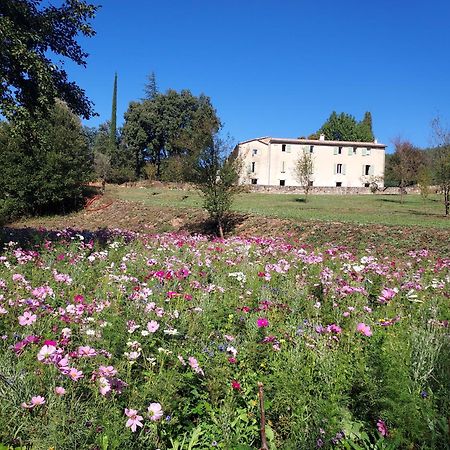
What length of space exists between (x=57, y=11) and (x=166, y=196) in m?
22.1

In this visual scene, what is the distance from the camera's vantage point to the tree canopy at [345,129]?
222 feet

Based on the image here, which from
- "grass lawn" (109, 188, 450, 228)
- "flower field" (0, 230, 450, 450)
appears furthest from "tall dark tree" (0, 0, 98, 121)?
"grass lawn" (109, 188, 450, 228)

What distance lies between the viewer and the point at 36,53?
22.4ft

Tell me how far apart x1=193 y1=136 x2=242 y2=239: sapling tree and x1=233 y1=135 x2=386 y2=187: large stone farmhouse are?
32573 mm

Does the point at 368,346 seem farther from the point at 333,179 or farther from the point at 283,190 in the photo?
the point at 333,179

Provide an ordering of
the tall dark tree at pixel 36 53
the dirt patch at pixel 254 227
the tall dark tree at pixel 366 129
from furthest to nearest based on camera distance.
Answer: the tall dark tree at pixel 366 129, the dirt patch at pixel 254 227, the tall dark tree at pixel 36 53

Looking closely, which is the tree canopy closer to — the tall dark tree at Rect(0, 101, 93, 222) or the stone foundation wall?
the stone foundation wall

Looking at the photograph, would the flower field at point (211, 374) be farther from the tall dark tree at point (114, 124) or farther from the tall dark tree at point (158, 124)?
the tall dark tree at point (114, 124)

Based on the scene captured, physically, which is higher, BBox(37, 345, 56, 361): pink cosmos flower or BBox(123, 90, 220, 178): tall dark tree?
BBox(123, 90, 220, 178): tall dark tree

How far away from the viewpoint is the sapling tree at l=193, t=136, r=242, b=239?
15859 mm

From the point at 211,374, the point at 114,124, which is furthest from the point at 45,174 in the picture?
the point at 114,124

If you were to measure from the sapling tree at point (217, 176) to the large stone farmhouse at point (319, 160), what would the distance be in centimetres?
3257

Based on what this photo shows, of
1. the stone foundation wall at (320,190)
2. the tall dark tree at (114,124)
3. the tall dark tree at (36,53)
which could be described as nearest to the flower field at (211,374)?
the tall dark tree at (36,53)

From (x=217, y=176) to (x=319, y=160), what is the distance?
3642 cm
